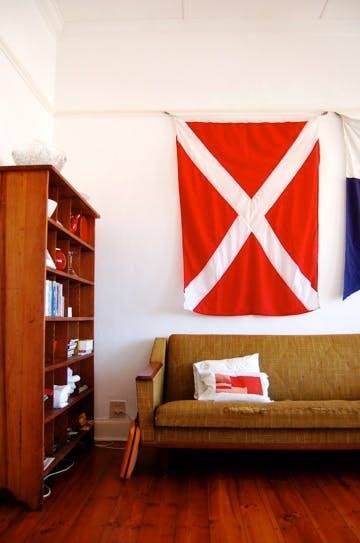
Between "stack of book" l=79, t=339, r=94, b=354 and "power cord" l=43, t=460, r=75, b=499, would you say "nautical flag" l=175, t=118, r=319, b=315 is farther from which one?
"power cord" l=43, t=460, r=75, b=499

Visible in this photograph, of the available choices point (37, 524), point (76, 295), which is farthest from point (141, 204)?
point (37, 524)

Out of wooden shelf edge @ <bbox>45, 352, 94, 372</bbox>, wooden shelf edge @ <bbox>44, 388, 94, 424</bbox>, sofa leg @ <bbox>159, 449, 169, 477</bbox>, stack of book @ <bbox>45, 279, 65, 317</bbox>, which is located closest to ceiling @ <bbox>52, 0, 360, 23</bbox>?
stack of book @ <bbox>45, 279, 65, 317</bbox>

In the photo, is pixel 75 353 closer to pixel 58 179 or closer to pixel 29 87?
pixel 58 179

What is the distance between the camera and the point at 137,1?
2934 mm

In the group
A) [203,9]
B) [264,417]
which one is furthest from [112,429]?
[203,9]

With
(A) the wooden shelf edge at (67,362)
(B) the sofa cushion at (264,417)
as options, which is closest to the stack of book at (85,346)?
(A) the wooden shelf edge at (67,362)

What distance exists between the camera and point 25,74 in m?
2.59

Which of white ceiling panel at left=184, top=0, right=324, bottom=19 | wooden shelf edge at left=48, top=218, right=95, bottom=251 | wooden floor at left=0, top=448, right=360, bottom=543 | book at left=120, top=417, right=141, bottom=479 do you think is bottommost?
wooden floor at left=0, top=448, right=360, bottom=543

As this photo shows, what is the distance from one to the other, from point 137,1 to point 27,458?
3.16m

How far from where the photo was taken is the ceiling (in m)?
2.94

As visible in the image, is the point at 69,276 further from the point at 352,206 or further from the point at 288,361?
the point at 352,206

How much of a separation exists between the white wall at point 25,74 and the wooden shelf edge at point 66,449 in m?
1.70

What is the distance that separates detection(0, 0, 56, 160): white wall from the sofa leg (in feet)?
6.66

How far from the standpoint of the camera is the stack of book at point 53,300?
80.4 inches
